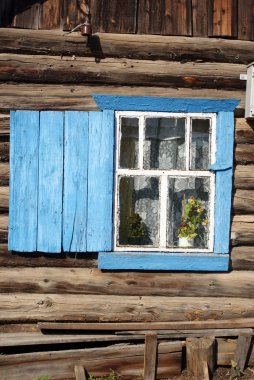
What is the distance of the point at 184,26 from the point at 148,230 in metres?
1.98

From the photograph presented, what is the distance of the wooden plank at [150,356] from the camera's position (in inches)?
239

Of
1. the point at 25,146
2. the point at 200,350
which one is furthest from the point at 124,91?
the point at 200,350

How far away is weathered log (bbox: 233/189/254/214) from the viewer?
6.43m

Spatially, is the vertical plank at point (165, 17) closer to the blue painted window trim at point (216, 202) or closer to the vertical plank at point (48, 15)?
the blue painted window trim at point (216, 202)

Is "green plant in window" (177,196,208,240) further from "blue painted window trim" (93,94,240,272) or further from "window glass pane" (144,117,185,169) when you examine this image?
"window glass pane" (144,117,185,169)

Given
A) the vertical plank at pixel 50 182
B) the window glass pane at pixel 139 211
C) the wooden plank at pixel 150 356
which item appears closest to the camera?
the wooden plank at pixel 150 356

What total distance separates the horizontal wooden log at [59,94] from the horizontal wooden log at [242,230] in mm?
1319

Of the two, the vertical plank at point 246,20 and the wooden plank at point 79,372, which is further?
the vertical plank at point 246,20

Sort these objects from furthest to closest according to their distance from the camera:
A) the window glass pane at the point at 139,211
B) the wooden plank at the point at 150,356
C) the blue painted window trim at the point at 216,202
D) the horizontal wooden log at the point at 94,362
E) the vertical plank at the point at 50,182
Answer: the window glass pane at the point at 139,211 < the blue painted window trim at the point at 216,202 < the vertical plank at the point at 50,182 < the wooden plank at the point at 150,356 < the horizontal wooden log at the point at 94,362

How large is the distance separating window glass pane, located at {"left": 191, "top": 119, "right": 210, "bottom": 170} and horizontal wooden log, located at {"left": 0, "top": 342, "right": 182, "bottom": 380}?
1.72 meters

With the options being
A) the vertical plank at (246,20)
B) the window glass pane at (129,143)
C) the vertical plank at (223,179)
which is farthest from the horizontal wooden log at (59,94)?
the vertical plank at (246,20)

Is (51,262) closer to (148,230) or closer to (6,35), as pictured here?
(148,230)

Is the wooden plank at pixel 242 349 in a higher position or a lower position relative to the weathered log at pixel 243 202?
lower

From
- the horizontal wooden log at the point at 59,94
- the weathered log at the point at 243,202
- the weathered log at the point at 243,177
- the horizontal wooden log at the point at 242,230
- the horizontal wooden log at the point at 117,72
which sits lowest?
the horizontal wooden log at the point at 242,230
